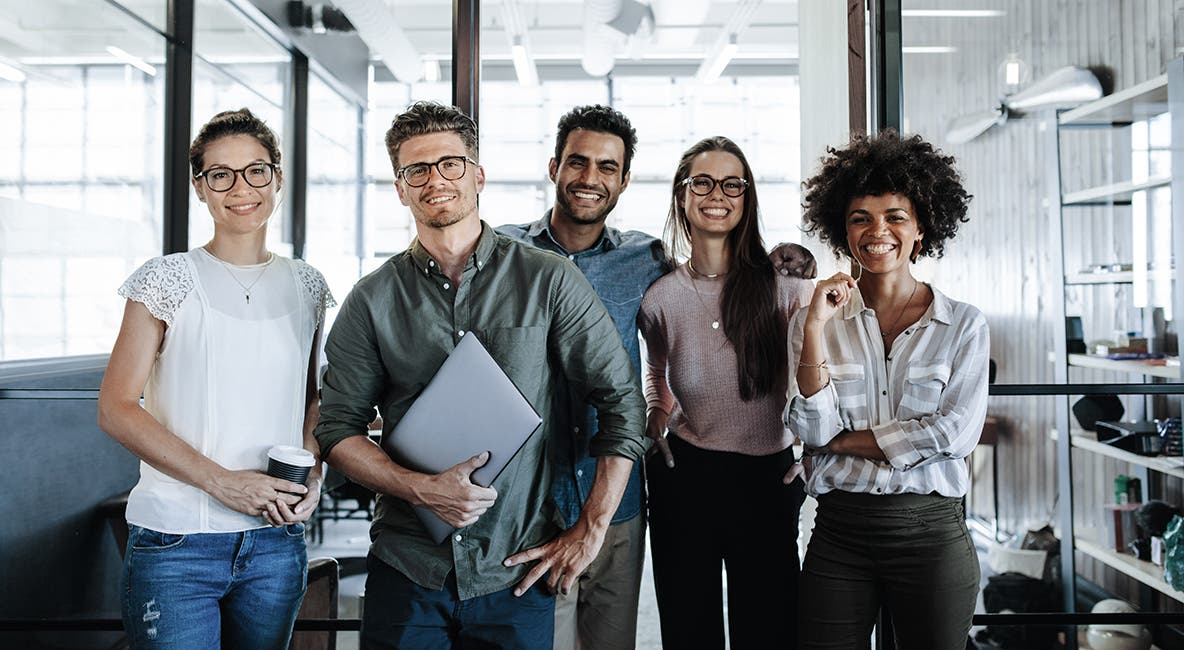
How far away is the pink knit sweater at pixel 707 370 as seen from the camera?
178 cm

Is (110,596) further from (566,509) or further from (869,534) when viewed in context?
(869,534)

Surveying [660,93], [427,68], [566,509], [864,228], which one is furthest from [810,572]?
[660,93]

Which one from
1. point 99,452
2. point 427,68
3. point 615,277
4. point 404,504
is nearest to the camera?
point 404,504

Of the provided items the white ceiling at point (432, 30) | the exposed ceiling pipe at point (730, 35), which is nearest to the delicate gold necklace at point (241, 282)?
the white ceiling at point (432, 30)

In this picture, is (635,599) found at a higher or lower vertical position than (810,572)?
lower

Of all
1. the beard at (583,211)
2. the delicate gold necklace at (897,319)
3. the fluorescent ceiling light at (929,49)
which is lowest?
the delicate gold necklace at (897,319)

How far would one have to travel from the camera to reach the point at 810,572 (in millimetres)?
1653

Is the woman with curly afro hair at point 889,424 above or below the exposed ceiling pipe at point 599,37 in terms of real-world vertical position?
below

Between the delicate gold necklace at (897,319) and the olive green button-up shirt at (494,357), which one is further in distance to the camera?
the delicate gold necklace at (897,319)

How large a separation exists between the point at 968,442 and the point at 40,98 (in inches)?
128

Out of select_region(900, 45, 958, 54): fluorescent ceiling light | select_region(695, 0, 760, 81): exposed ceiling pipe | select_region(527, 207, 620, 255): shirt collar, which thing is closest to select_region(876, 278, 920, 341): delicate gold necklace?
select_region(527, 207, 620, 255): shirt collar

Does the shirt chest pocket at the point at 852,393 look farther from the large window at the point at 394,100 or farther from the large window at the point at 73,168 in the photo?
the large window at the point at 73,168

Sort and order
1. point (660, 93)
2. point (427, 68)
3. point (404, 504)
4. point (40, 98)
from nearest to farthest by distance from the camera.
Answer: point (404, 504)
point (427, 68)
point (40, 98)
point (660, 93)

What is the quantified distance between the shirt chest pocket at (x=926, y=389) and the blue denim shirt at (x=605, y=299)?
579 mm
